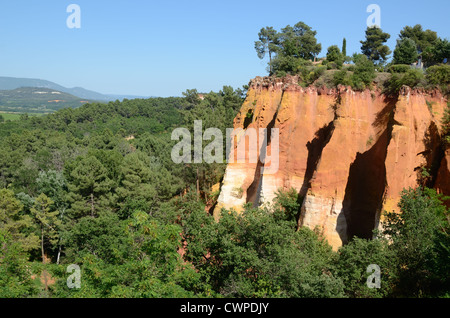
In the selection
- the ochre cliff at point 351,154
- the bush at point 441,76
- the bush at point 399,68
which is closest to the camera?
the ochre cliff at point 351,154

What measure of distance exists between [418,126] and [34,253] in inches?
1511

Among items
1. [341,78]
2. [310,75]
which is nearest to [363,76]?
[341,78]

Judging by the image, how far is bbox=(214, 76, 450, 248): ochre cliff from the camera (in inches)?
757

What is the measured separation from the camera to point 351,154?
2212cm

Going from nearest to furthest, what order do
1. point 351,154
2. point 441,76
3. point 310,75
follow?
point 441,76
point 351,154
point 310,75

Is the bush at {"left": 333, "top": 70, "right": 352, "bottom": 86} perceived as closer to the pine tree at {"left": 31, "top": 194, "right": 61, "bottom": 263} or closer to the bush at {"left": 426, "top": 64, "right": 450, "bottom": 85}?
the bush at {"left": 426, "top": 64, "right": 450, "bottom": 85}

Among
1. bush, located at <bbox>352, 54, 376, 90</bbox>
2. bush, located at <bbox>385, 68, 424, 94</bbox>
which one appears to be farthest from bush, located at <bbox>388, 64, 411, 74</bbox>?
bush, located at <bbox>385, 68, 424, 94</bbox>

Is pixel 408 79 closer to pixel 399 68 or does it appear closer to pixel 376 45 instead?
pixel 399 68

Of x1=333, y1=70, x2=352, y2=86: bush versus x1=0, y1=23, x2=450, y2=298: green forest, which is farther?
x1=333, y1=70, x2=352, y2=86: bush

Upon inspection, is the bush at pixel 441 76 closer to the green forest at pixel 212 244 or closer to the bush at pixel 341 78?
the green forest at pixel 212 244

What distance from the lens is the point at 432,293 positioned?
48.4 ft

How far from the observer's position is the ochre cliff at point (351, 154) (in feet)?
63.1

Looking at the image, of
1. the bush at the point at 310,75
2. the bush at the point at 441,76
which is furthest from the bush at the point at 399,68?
the bush at the point at 310,75

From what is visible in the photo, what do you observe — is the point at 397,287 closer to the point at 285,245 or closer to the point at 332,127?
the point at 285,245
